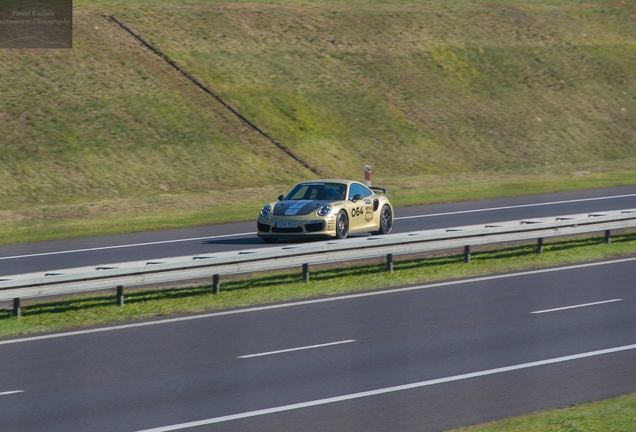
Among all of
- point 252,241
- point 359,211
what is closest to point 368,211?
point 359,211

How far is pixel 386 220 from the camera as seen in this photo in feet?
68.6

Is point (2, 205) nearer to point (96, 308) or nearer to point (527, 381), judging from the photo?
point (96, 308)

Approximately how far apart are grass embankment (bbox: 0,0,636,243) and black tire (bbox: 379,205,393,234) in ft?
16.8

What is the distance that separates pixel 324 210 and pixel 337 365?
9.08 m

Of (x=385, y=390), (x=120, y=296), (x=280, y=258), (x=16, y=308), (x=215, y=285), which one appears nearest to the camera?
(x=385, y=390)

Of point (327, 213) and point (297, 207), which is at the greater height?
point (297, 207)

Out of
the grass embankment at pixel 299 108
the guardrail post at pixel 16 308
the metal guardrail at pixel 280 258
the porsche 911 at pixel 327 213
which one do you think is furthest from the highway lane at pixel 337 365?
the grass embankment at pixel 299 108

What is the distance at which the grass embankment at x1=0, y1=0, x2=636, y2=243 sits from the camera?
2842cm

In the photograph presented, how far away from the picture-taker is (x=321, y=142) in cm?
3481

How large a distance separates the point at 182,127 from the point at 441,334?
22.7 m

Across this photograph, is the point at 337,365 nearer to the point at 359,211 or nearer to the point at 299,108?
the point at 359,211

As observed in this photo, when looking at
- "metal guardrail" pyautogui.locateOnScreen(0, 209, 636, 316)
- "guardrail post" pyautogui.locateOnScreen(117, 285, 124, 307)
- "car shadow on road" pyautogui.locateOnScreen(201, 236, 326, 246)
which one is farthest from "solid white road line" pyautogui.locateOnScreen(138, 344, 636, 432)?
"car shadow on road" pyautogui.locateOnScreen(201, 236, 326, 246)

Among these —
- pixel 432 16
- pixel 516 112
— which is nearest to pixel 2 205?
pixel 516 112

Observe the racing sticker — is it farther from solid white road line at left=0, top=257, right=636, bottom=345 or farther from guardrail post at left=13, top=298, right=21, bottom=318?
guardrail post at left=13, top=298, right=21, bottom=318
